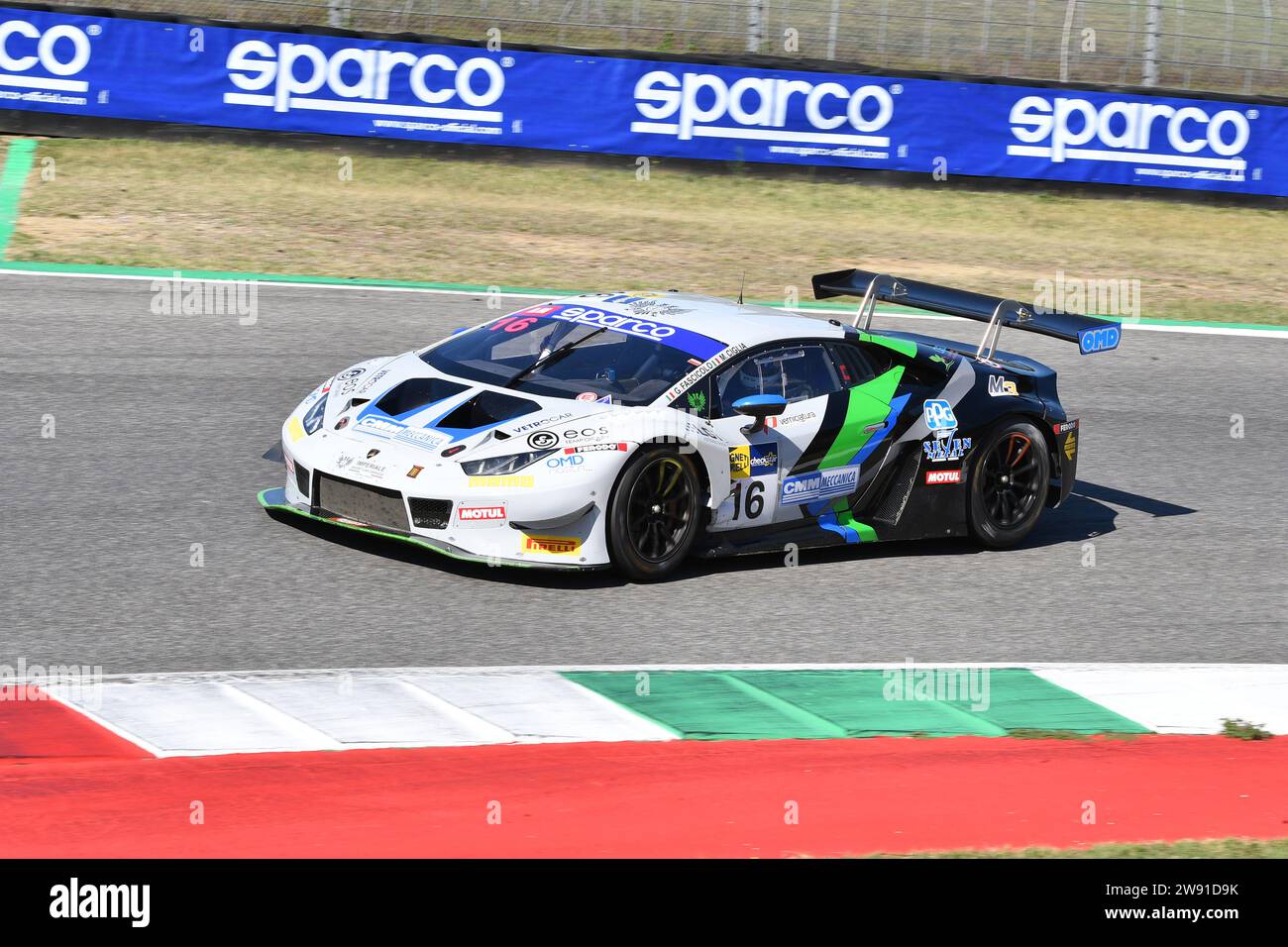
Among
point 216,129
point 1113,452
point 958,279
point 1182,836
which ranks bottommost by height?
point 1182,836

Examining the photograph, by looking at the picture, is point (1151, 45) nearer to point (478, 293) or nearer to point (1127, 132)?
point (1127, 132)

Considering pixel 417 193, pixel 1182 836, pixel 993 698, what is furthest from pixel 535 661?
pixel 417 193

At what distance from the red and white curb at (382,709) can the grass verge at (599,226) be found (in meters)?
8.81

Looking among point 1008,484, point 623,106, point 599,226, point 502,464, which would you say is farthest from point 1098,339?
point 623,106

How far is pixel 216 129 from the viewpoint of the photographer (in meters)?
18.5

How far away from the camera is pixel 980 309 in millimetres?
9938

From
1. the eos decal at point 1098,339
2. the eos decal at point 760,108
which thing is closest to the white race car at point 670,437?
the eos decal at point 1098,339

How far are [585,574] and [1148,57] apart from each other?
13617mm

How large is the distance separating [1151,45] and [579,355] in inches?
521

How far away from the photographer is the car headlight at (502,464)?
8.13m

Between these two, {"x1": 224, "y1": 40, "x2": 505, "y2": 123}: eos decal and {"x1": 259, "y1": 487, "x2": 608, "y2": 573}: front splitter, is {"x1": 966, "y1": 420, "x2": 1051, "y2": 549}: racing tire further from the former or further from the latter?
{"x1": 224, "y1": 40, "x2": 505, "y2": 123}: eos decal

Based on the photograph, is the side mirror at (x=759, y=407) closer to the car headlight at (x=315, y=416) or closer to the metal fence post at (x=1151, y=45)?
the car headlight at (x=315, y=416)

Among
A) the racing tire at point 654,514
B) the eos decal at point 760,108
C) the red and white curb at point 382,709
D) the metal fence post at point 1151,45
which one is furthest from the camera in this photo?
the metal fence post at point 1151,45

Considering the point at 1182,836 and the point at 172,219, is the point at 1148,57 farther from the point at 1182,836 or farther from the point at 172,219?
the point at 1182,836
